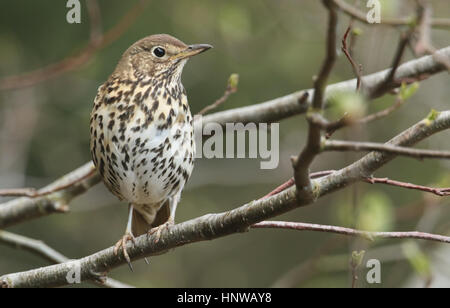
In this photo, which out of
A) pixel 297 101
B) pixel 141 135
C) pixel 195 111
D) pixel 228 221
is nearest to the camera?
pixel 228 221

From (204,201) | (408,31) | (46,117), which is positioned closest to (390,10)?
(408,31)

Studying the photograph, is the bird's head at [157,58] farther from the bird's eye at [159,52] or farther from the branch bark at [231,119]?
the branch bark at [231,119]

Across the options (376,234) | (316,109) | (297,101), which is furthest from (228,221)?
(297,101)

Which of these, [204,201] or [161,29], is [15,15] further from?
[204,201]

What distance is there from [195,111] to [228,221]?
195 inches

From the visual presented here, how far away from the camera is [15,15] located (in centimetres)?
799

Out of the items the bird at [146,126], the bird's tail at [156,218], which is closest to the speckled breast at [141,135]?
the bird at [146,126]

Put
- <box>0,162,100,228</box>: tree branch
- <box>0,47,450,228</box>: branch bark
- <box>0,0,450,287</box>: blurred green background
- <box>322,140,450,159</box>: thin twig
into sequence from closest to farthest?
<box>322,140,450,159</box>: thin twig, <box>0,47,450,228</box>: branch bark, <box>0,162,100,228</box>: tree branch, <box>0,0,450,287</box>: blurred green background

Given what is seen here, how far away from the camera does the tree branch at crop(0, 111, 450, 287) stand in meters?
2.74

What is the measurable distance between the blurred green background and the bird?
215 cm

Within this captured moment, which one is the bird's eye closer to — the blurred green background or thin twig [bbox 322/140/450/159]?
the blurred green background

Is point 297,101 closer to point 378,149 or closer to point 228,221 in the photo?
point 228,221

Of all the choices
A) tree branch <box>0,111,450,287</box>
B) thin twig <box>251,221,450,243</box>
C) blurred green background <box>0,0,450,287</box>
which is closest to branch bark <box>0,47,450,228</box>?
tree branch <box>0,111,450,287</box>

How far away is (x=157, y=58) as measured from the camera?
4.81 metres
